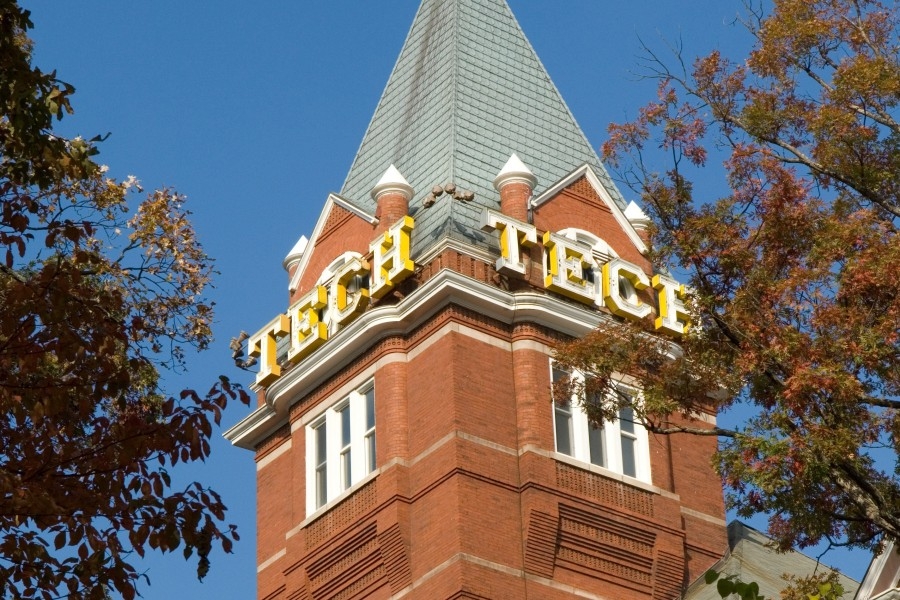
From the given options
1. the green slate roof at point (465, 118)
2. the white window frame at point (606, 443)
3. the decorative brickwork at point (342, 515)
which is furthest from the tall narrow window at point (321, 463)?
the white window frame at point (606, 443)

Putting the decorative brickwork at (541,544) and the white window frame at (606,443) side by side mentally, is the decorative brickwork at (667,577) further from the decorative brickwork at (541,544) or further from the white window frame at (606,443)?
the decorative brickwork at (541,544)

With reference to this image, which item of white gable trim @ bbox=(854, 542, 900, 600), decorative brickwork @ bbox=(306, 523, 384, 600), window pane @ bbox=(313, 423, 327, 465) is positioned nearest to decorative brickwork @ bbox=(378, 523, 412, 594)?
decorative brickwork @ bbox=(306, 523, 384, 600)

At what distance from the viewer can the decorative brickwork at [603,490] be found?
140ft

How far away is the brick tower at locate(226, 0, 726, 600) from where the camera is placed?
41656 mm

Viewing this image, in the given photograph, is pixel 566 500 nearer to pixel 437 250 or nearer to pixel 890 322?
pixel 437 250

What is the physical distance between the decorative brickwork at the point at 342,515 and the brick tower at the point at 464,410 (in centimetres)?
5

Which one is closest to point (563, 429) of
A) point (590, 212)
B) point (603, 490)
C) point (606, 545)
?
point (603, 490)

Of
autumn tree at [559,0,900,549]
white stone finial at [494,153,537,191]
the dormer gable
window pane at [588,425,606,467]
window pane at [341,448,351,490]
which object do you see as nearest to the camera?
autumn tree at [559,0,900,549]

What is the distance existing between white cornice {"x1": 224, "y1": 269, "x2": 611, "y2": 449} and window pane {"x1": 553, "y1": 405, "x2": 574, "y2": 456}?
195 centimetres

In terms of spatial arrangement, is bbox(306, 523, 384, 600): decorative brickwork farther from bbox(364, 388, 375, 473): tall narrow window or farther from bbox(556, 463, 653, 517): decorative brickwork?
bbox(556, 463, 653, 517): decorative brickwork

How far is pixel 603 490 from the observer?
1695 inches

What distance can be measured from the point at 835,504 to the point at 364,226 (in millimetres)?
22614

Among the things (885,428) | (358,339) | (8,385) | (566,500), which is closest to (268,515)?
(358,339)

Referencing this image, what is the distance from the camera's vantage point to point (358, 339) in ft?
147
